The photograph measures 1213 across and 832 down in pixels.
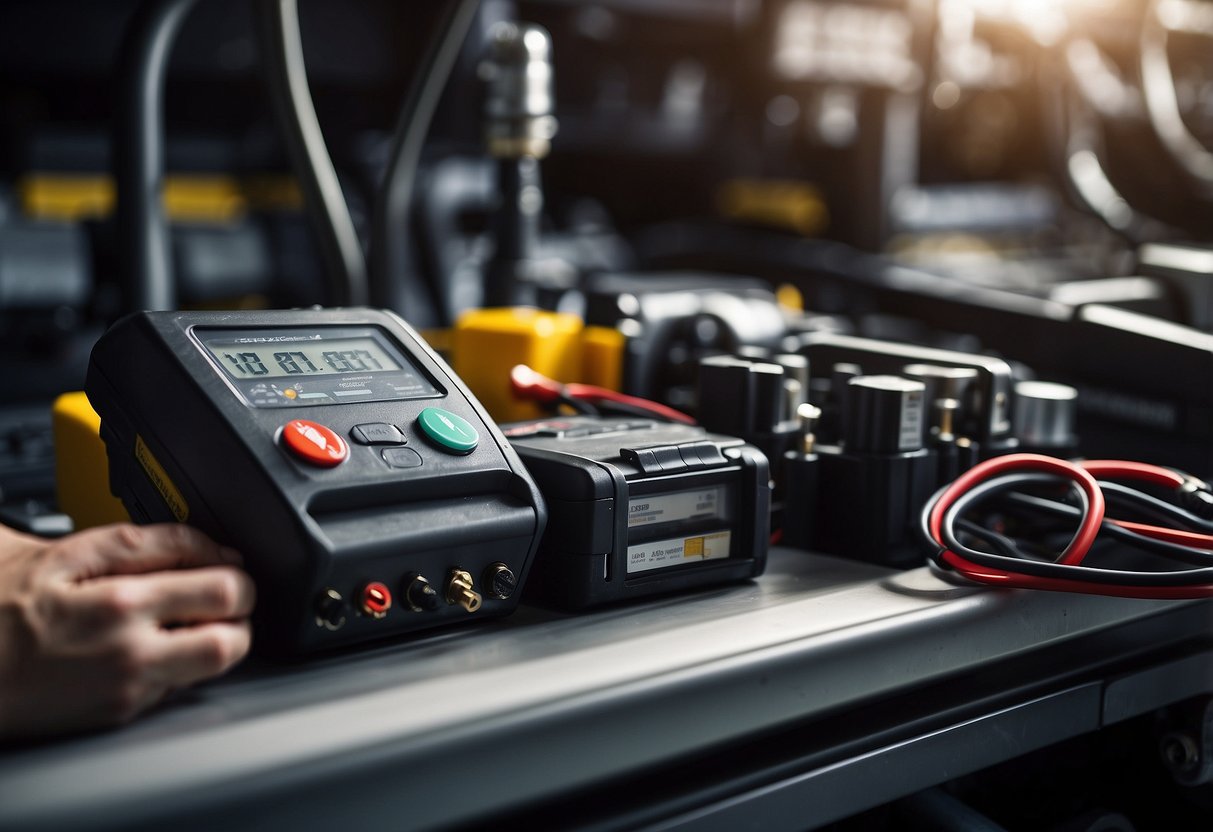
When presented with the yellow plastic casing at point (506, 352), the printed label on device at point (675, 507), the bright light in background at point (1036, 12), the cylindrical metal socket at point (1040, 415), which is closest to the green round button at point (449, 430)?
the printed label on device at point (675, 507)

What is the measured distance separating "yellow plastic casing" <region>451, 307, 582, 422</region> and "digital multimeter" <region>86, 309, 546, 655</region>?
11.7 inches

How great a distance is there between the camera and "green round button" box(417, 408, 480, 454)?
67cm

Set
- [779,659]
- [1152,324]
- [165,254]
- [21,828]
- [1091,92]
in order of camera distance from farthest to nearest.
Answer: [1091,92], [1152,324], [165,254], [779,659], [21,828]

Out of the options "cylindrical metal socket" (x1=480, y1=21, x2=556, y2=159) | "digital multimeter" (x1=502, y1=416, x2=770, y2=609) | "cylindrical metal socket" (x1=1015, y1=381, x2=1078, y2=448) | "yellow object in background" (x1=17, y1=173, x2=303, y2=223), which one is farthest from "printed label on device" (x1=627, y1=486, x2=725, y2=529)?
"yellow object in background" (x1=17, y1=173, x2=303, y2=223)

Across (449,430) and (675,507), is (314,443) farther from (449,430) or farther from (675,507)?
(675,507)

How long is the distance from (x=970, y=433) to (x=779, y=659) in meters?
0.36

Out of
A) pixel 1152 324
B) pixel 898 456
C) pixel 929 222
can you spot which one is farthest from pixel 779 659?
pixel 929 222

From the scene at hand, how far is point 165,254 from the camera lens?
0.99 metres

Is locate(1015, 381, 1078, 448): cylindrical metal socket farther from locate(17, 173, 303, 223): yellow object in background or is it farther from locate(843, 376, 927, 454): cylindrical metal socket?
locate(17, 173, 303, 223): yellow object in background

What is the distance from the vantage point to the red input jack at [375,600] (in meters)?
0.61

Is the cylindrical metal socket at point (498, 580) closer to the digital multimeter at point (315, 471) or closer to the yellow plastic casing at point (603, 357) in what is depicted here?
the digital multimeter at point (315, 471)

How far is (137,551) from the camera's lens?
564mm

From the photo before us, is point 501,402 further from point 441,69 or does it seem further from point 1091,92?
point 1091,92

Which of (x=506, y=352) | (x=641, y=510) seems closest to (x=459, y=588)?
(x=641, y=510)
